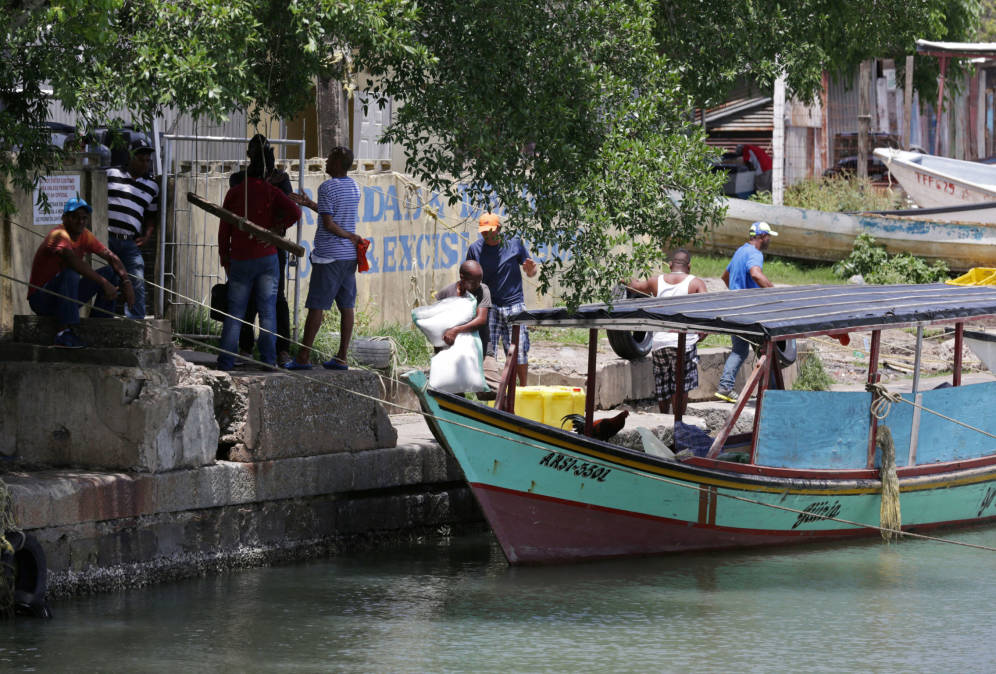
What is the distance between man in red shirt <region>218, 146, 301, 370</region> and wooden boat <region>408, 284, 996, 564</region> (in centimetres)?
152

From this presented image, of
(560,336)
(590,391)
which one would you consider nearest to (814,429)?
(590,391)

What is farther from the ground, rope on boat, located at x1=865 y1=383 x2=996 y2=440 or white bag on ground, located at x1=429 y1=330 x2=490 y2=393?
white bag on ground, located at x1=429 y1=330 x2=490 y2=393

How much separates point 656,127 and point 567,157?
804mm

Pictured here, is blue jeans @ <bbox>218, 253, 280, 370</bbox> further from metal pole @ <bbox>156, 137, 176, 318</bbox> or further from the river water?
the river water

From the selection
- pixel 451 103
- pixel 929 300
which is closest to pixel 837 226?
pixel 929 300

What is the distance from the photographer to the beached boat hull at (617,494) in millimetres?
9844

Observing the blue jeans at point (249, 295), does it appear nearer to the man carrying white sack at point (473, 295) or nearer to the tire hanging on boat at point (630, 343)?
the man carrying white sack at point (473, 295)

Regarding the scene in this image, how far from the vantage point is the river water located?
312 inches

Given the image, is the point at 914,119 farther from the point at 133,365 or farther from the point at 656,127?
the point at 133,365

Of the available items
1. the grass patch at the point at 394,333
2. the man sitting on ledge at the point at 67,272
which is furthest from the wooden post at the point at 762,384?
the man sitting on ledge at the point at 67,272

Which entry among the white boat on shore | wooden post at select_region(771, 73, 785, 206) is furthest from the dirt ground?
wooden post at select_region(771, 73, 785, 206)

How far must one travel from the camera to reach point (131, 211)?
38.3ft

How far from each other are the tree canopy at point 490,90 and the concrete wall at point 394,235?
3.37 meters

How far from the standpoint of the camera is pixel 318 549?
10508 mm
